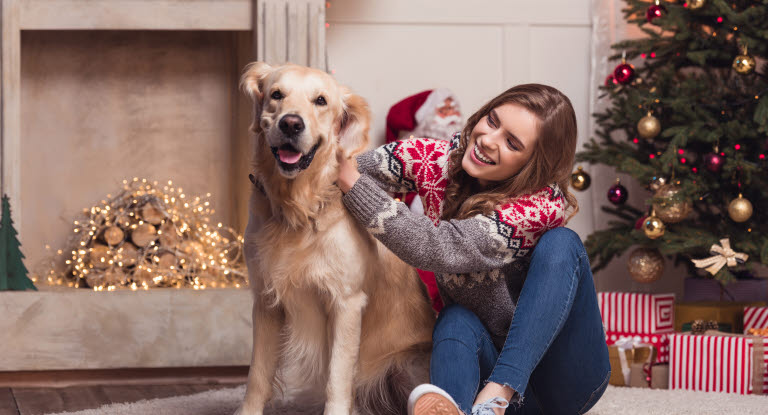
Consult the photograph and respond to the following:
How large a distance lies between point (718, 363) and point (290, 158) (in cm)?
156

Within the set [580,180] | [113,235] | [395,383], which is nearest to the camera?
[395,383]

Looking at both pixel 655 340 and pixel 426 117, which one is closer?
pixel 655 340

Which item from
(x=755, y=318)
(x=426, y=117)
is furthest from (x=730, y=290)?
(x=426, y=117)

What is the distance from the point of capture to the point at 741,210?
8.23 ft

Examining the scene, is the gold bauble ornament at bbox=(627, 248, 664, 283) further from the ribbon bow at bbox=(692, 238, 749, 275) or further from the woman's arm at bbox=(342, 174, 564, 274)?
the woman's arm at bbox=(342, 174, 564, 274)

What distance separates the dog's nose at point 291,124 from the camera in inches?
56.6

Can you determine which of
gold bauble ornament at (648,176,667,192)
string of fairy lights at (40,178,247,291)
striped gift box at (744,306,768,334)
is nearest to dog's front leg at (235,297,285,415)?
string of fairy lights at (40,178,247,291)

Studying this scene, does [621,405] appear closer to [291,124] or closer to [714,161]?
[714,161]

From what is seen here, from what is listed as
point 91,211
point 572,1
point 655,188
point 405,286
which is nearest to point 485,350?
point 405,286

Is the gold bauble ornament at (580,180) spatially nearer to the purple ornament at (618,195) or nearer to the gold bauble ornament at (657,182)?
the purple ornament at (618,195)

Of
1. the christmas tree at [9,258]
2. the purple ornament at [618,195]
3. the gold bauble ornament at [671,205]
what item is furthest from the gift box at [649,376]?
the christmas tree at [9,258]

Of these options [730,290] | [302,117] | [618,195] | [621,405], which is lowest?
[621,405]

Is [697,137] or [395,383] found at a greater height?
[697,137]

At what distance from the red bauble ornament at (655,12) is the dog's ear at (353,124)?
1583mm
